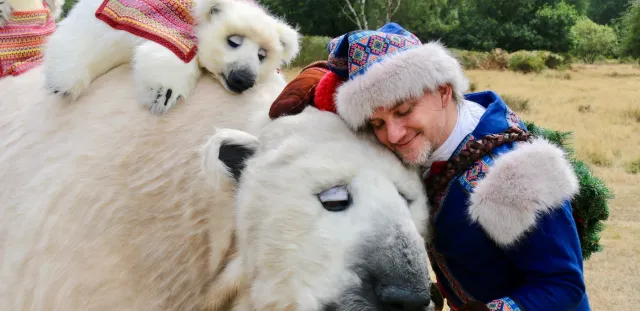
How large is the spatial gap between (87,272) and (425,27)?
3399cm

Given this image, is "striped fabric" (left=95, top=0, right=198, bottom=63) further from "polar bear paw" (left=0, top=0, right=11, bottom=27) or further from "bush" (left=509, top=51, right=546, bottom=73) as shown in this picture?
"bush" (left=509, top=51, right=546, bottom=73)

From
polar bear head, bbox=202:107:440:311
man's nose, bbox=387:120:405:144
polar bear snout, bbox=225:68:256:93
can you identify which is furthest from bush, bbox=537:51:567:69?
polar bear head, bbox=202:107:440:311

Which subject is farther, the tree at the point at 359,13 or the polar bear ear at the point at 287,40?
the tree at the point at 359,13

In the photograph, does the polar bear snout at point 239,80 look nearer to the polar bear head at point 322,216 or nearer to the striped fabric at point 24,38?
the polar bear head at point 322,216

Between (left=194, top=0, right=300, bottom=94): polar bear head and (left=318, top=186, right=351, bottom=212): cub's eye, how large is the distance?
95cm

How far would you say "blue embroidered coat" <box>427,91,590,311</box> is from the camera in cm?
207

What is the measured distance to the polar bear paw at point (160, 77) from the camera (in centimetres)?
254

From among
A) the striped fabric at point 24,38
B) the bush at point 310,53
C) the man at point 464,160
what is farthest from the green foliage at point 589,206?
the bush at point 310,53

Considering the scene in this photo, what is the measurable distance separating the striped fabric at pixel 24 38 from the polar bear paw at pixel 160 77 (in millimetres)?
Result: 1172

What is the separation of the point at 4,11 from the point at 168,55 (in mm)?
1712

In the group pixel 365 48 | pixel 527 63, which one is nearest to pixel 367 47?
pixel 365 48

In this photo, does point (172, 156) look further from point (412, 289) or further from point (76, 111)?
point (412, 289)

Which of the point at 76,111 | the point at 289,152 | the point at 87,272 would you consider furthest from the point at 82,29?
the point at 289,152

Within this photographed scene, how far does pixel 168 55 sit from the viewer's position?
8.66 feet
